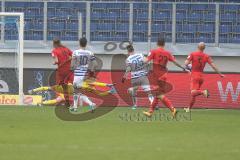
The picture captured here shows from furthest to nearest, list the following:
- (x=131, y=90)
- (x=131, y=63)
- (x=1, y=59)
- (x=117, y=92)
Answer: (x=1, y=59)
(x=117, y=92)
(x=131, y=90)
(x=131, y=63)

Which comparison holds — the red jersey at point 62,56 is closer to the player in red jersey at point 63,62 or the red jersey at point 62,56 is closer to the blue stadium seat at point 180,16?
the player in red jersey at point 63,62

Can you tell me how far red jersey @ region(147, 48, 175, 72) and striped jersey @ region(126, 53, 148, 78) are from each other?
139 centimetres

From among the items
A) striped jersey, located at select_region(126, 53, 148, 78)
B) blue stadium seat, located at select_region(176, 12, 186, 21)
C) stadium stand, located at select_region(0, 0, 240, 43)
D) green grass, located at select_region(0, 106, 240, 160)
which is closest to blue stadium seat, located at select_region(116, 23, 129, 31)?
stadium stand, located at select_region(0, 0, 240, 43)

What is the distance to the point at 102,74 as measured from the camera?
871 inches

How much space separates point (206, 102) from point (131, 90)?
13.0ft

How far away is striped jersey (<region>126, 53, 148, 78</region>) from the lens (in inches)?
678

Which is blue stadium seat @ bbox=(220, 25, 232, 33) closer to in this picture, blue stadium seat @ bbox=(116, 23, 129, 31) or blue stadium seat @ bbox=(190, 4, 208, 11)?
blue stadium seat @ bbox=(190, 4, 208, 11)

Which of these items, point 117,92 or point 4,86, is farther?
point 4,86

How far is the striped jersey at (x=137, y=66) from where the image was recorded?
1722 centimetres

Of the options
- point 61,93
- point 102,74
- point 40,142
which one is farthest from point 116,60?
point 40,142

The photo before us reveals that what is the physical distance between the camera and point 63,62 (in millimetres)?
17344

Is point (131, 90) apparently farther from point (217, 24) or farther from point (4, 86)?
point (217, 24)

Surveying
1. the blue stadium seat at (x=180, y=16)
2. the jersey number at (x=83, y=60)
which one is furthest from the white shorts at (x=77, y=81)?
the blue stadium seat at (x=180, y=16)

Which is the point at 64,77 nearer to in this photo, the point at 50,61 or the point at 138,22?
the point at 50,61
